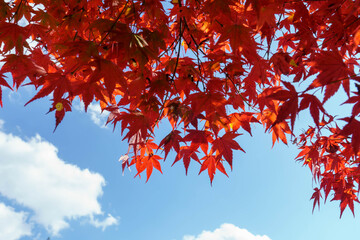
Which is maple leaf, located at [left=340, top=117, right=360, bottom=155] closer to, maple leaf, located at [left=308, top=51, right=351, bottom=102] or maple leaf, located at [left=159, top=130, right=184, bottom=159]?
maple leaf, located at [left=308, top=51, right=351, bottom=102]

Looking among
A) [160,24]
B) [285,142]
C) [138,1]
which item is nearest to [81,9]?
[138,1]

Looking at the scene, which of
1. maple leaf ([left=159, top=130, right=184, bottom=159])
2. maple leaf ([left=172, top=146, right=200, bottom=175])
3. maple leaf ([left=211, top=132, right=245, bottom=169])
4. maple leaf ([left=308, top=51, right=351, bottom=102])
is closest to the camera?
maple leaf ([left=308, top=51, right=351, bottom=102])

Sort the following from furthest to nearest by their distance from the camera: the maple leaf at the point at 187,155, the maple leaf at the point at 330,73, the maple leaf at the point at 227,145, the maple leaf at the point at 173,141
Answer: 1. the maple leaf at the point at 187,155
2. the maple leaf at the point at 173,141
3. the maple leaf at the point at 227,145
4. the maple leaf at the point at 330,73

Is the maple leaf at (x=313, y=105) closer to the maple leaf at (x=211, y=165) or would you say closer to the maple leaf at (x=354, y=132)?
the maple leaf at (x=354, y=132)

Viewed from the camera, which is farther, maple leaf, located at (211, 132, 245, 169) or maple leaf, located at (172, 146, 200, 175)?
maple leaf, located at (172, 146, 200, 175)

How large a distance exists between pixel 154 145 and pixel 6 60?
4.29 feet

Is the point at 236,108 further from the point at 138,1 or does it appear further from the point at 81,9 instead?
the point at 81,9

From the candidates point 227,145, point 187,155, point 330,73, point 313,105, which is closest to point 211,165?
point 187,155

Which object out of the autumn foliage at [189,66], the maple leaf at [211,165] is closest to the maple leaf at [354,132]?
the autumn foliage at [189,66]

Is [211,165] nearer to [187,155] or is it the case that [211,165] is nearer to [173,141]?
[187,155]

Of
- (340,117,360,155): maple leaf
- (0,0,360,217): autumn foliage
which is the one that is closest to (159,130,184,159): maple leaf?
(0,0,360,217): autumn foliage

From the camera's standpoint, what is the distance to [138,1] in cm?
208

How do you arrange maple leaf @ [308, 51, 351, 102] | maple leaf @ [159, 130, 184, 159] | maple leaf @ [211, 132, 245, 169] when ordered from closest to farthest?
maple leaf @ [308, 51, 351, 102]
maple leaf @ [211, 132, 245, 169]
maple leaf @ [159, 130, 184, 159]

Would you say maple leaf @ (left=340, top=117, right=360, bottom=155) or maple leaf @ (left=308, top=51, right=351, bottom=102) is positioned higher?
maple leaf @ (left=308, top=51, right=351, bottom=102)
